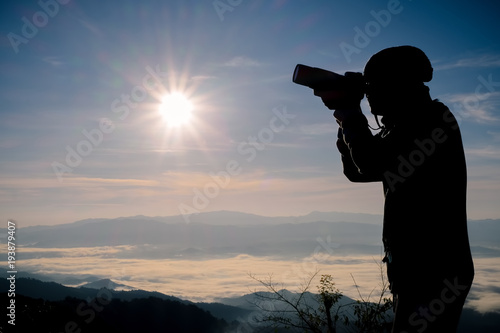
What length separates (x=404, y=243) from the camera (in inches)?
69.2

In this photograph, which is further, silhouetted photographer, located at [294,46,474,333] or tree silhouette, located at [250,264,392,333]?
tree silhouette, located at [250,264,392,333]

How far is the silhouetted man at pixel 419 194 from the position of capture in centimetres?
169

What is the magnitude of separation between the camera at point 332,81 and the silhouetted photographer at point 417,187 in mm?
108

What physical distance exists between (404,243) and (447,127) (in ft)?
2.08

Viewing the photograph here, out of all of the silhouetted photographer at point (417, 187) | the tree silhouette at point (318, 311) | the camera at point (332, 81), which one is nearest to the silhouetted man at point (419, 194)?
the silhouetted photographer at point (417, 187)

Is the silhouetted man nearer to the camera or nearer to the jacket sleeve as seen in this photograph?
the jacket sleeve

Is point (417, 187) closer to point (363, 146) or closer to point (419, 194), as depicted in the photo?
point (419, 194)

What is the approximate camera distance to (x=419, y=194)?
1724 mm

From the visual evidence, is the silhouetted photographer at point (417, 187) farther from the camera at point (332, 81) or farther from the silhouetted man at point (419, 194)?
the camera at point (332, 81)

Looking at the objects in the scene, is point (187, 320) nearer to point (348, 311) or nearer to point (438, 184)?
point (348, 311)

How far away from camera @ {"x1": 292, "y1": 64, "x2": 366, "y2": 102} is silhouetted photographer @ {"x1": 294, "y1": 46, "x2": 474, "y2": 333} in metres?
0.11

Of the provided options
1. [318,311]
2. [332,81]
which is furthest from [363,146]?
[318,311]

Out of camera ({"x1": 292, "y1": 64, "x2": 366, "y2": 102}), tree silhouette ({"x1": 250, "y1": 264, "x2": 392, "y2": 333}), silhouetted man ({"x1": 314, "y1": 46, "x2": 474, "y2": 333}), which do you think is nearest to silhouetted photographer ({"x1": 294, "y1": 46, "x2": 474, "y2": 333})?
silhouetted man ({"x1": 314, "y1": 46, "x2": 474, "y2": 333})

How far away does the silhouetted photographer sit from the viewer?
169cm
